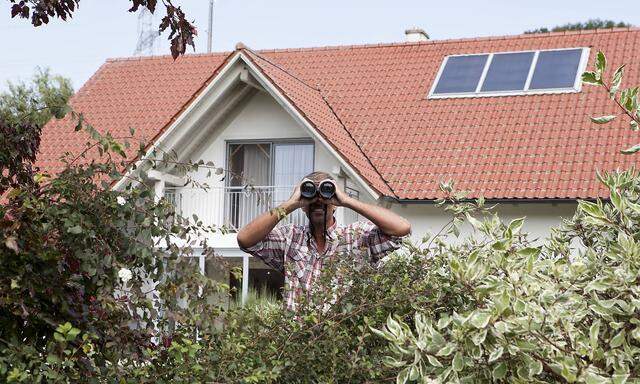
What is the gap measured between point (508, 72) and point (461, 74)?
1.02 metres

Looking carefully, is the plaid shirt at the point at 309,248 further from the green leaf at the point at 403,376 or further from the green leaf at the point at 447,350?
the green leaf at the point at 447,350

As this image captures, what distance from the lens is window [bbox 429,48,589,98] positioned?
826 inches

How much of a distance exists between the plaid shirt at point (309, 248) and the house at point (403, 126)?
40.3 feet

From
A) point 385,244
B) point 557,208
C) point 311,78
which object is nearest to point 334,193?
point 385,244

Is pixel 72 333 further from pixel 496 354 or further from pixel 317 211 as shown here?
pixel 317 211

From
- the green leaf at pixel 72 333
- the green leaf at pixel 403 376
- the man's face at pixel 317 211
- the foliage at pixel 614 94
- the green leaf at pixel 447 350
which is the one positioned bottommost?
the green leaf at pixel 403 376

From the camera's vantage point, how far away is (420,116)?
21.2m

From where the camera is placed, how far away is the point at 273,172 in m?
20.8

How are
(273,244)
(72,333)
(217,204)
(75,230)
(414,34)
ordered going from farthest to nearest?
(414,34) → (217,204) → (273,244) → (75,230) → (72,333)

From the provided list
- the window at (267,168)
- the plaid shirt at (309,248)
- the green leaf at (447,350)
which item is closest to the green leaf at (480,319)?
the green leaf at (447,350)

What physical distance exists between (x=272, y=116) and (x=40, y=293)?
16.9 meters

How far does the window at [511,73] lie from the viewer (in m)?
21.0

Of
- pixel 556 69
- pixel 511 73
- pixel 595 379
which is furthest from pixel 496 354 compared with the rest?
pixel 511 73

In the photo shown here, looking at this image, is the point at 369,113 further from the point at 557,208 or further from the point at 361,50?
the point at 557,208
